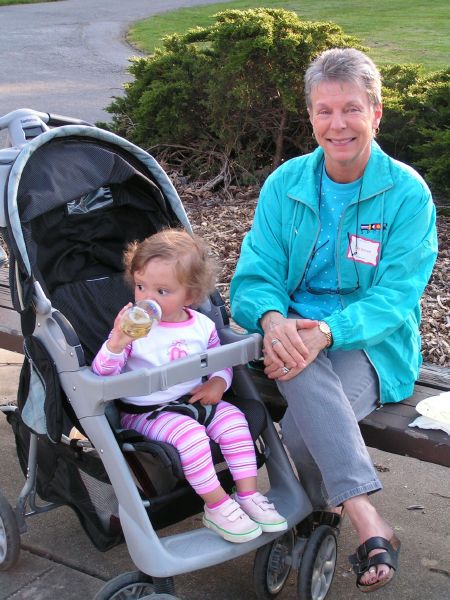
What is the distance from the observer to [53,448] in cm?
305

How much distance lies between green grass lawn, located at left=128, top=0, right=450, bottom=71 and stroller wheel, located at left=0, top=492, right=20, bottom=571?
29.8 ft

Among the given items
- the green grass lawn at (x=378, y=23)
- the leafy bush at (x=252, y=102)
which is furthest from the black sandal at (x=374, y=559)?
the green grass lawn at (x=378, y=23)

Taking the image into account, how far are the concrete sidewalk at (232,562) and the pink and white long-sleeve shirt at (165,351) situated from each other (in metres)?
0.69

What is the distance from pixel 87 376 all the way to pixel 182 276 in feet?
1.46

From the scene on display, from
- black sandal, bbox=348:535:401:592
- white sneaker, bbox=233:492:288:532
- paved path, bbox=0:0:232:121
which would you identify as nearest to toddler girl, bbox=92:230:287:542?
white sneaker, bbox=233:492:288:532

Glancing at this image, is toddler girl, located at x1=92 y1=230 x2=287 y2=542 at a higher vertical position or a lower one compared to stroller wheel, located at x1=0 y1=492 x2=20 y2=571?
higher

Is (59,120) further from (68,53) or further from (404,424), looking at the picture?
(68,53)

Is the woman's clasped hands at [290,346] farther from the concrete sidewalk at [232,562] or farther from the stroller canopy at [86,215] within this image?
the concrete sidewalk at [232,562]

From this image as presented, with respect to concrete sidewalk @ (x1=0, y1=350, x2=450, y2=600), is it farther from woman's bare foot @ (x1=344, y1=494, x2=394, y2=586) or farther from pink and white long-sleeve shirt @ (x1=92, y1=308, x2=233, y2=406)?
pink and white long-sleeve shirt @ (x1=92, y1=308, x2=233, y2=406)

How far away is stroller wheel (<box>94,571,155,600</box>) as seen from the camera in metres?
2.64

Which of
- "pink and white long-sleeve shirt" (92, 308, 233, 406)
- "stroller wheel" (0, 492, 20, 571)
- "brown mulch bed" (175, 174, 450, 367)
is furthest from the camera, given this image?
"brown mulch bed" (175, 174, 450, 367)

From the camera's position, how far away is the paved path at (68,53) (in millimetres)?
11125

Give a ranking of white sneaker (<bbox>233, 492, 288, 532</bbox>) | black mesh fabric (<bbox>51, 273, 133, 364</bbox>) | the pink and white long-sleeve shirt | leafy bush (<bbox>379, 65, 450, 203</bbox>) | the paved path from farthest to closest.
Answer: the paved path → leafy bush (<bbox>379, 65, 450, 203</bbox>) → black mesh fabric (<bbox>51, 273, 133, 364</bbox>) → the pink and white long-sleeve shirt → white sneaker (<bbox>233, 492, 288, 532</bbox>)

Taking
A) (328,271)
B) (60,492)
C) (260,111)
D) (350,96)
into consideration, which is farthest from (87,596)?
(260,111)
